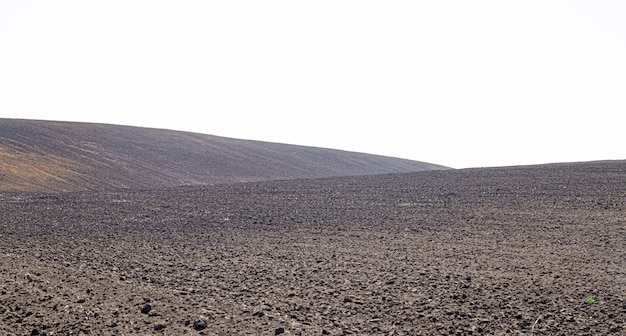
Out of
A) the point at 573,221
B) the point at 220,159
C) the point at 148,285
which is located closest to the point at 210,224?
the point at 148,285

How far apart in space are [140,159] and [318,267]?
37885 millimetres

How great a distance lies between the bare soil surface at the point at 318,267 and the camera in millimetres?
8477

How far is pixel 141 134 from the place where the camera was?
5909 centimetres

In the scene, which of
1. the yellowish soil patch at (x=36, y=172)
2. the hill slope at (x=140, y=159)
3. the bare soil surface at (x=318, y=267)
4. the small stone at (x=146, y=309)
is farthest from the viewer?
the hill slope at (x=140, y=159)

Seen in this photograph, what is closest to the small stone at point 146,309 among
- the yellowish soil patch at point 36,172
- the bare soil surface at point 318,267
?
the bare soil surface at point 318,267

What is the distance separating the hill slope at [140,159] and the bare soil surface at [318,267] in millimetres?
12907

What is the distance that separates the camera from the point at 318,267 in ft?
39.3

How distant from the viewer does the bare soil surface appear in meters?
8.48

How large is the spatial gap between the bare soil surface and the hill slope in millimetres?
12907

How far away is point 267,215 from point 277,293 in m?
10.5

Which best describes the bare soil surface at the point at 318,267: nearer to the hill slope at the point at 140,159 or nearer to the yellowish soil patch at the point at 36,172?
the yellowish soil patch at the point at 36,172

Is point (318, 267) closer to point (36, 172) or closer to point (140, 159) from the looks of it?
point (36, 172)

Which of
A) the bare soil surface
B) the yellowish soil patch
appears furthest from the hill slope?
the bare soil surface

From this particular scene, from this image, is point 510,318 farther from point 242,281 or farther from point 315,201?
point 315,201
